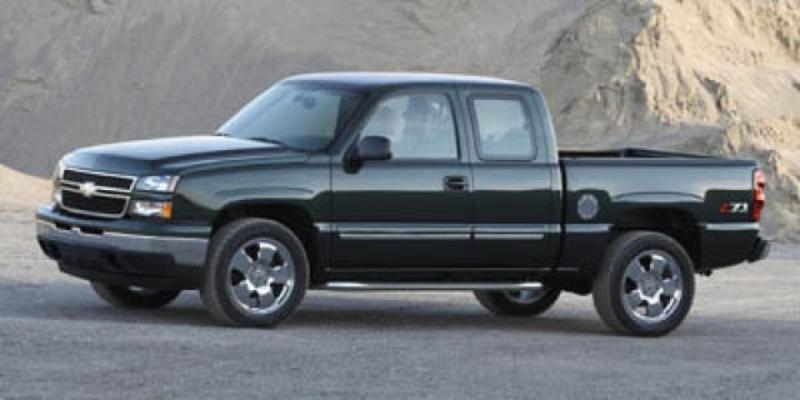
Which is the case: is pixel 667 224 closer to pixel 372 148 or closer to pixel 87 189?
pixel 372 148

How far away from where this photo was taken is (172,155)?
47.6 ft

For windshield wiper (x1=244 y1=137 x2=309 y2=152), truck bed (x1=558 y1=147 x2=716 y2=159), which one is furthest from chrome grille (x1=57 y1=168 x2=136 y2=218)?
truck bed (x1=558 y1=147 x2=716 y2=159)

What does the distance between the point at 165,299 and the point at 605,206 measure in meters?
3.16

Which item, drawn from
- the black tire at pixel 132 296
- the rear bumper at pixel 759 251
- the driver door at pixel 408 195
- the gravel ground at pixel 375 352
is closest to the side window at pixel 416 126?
the driver door at pixel 408 195

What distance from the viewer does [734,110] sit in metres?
39.2

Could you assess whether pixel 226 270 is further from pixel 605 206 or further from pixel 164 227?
pixel 605 206

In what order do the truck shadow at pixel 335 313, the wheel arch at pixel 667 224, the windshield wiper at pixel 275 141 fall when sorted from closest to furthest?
the windshield wiper at pixel 275 141
the truck shadow at pixel 335 313
the wheel arch at pixel 667 224

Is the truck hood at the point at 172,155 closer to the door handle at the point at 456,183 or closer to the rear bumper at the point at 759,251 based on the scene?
the door handle at the point at 456,183

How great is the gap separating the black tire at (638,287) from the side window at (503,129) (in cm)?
95

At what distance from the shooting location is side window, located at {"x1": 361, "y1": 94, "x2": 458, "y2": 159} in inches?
593

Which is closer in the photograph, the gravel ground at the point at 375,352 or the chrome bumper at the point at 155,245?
the gravel ground at the point at 375,352

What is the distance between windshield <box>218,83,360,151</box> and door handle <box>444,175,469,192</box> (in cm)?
80

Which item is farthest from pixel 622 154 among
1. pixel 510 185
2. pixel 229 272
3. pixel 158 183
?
pixel 158 183

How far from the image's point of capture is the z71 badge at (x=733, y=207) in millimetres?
15938
